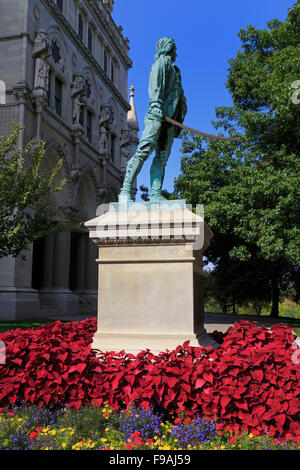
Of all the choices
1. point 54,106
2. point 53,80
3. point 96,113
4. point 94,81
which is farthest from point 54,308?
point 94,81

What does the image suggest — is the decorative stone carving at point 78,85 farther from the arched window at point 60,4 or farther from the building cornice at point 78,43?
the arched window at point 60,4

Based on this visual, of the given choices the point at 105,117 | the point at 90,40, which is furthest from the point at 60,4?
the point at 105,117

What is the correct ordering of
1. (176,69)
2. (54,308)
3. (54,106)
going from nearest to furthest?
1. (176,69)
2. (54,308)
3. (54,106)

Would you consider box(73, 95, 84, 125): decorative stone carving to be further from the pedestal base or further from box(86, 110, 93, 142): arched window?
the pedestal base

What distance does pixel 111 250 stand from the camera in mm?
5438

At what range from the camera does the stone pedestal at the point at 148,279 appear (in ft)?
16.6

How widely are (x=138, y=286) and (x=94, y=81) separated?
100 ft

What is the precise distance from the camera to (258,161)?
748 inches

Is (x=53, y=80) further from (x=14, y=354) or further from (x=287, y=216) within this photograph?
(x=14, y=354)

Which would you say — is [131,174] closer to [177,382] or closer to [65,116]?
[177,382]

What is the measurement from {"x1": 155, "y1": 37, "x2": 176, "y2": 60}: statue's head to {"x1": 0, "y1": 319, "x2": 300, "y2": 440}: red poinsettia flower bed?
14.8ft

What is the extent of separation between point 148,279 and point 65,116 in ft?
77.3

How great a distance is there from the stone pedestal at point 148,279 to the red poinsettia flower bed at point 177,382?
2.42 feet

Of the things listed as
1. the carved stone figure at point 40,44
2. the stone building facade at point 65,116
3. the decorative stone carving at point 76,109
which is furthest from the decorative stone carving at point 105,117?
the carved stone figure at point 40,44
